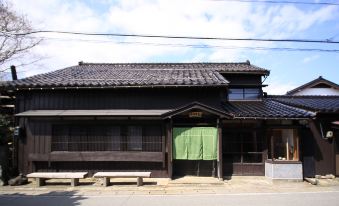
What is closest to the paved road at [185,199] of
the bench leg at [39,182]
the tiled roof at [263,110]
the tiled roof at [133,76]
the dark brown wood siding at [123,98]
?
the bench leg at [39,182]

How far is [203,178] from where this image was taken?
15.7m

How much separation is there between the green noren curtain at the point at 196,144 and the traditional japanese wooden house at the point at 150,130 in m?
0.05

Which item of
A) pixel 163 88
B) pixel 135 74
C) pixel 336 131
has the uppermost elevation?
pixel 135 74

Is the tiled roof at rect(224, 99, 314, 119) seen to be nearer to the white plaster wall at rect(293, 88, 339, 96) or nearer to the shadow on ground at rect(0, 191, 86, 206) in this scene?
the white plaster wall at rect(293, 88, 339, 96)

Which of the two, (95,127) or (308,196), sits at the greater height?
(95,127)

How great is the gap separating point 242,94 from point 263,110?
113 inches

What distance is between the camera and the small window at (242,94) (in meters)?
20.0

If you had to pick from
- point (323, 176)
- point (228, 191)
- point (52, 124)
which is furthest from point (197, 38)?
point (323, 176)

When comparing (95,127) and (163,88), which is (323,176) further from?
(95,127)

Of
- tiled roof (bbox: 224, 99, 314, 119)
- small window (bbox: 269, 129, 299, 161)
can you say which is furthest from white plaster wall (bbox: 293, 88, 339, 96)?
small window (bbox: 269, 129, 299, 161)

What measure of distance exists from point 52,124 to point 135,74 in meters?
5.65

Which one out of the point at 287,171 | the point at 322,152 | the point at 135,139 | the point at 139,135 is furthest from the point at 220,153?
the point at 322,152

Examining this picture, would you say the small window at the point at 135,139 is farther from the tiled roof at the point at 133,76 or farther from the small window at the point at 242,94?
the small window at the point at 242,94

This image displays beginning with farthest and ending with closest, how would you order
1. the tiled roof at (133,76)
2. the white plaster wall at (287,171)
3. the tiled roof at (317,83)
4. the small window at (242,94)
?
the tiled roof at (317,83) < the small window at (242,94) < the tiled roof at (133,76) < the white plaster wall at (287,171)
